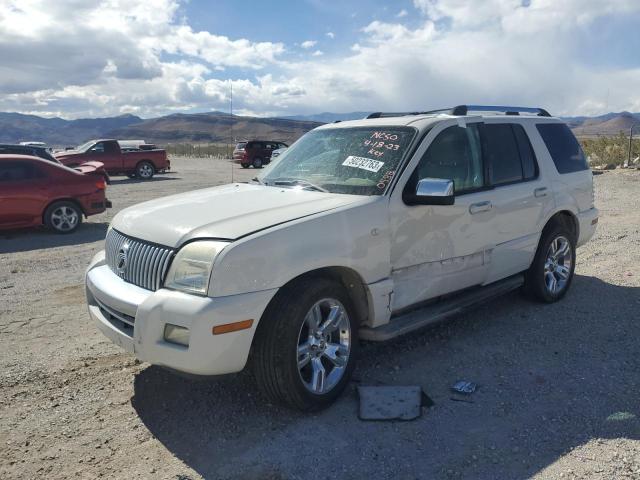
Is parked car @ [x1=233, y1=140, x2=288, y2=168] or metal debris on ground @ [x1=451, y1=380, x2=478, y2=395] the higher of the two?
parked car @ [x1=233, y1=140, x2=288, y2=168]

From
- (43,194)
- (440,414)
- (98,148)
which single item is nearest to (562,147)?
(440,414)

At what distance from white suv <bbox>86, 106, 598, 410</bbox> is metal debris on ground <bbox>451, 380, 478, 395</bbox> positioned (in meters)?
0.51

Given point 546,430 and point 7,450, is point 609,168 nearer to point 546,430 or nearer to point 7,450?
point 546,430

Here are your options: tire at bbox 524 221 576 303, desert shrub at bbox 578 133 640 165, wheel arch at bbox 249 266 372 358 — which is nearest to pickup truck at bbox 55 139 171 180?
desert shrub at bbox 578 133 640 165

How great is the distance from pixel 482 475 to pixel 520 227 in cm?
274

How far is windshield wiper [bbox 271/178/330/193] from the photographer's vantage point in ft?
13.8

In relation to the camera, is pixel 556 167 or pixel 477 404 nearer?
pixel 477 404

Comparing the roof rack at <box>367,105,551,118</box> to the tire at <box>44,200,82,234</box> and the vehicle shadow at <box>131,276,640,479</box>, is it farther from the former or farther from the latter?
the tire at <box>44,200,82,234</box>

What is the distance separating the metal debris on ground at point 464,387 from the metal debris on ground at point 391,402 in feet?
0.85

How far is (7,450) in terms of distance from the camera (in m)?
3.31

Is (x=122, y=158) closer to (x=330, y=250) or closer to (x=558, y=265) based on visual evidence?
(x=558, y=265)

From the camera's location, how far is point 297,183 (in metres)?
4.41

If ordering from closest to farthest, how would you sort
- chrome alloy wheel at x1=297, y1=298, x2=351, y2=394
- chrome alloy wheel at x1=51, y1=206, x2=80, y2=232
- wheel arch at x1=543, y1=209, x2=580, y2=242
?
chrome alloy wheel at x1=297, y1=298, x2=351, y2=394, wheel arch at x1=543, y1=209, x2=580, y2=242, chrome alloy wheel at x1=51, y1=206, x2=80, y2=232

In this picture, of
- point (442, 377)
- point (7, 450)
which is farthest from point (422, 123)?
point (7, 450)
